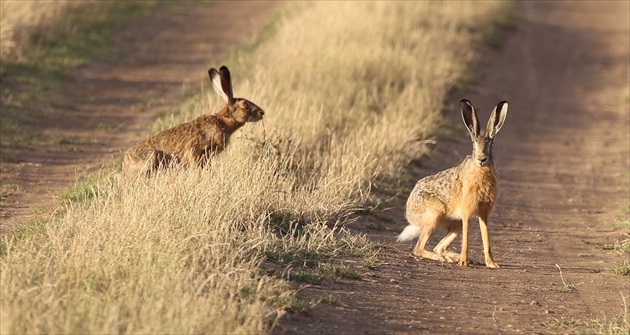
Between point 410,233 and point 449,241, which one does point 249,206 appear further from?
point 449,241

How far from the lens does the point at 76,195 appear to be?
880 centimetres

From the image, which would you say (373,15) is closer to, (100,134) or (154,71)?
(154,71)

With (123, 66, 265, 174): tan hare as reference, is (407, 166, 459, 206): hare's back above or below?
below

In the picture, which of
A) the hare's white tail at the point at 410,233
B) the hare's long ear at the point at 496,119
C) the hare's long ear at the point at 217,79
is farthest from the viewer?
the hare's long ear at the point at 217,79

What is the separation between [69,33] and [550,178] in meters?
8.81

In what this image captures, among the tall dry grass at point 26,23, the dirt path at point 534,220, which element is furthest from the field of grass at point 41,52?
the dirt path at point 534,220

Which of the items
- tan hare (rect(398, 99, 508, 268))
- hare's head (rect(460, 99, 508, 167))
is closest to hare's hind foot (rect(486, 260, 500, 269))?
tan hare (rect(398, 99, 508, 268))

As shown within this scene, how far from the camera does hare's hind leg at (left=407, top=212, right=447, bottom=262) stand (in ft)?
27.5

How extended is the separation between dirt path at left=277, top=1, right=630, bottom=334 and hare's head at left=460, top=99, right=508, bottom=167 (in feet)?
2.90

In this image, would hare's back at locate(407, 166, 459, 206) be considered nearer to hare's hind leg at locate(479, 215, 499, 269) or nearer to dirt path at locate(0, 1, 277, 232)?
hare's hind leg at locate(479, 215, 499, 269)

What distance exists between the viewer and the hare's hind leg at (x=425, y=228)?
8.38 m

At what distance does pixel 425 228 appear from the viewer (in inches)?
331

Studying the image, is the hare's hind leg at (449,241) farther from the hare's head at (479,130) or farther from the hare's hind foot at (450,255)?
the hare's head at (479,130)

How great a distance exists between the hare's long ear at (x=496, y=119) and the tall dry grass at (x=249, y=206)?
1.28m
